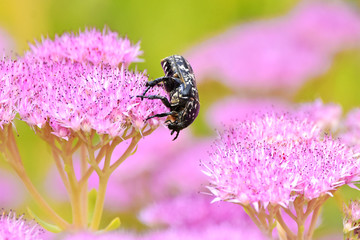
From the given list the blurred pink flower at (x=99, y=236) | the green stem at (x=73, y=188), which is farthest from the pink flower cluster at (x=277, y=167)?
the green stem at (x=73, y=188)

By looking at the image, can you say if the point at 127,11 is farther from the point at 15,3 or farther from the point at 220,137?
the point at 220,137

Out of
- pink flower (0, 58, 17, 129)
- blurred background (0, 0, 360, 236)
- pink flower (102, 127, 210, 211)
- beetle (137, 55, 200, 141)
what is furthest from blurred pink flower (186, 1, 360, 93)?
pink flower (0, 58, 17, 129)

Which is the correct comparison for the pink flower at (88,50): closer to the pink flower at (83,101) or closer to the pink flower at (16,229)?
the pink flower at (83,101)

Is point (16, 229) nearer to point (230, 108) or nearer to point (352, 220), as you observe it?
point (352, 220)

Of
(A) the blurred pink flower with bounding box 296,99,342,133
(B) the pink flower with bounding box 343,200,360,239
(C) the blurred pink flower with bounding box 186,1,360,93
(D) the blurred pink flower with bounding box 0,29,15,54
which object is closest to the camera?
(B) the pink flower with bounding box 343,200,360,239

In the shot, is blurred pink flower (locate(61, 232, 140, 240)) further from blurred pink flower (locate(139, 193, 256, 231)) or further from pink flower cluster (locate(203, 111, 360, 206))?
blurred pink flower (locate(139, 193, 256, 231))
